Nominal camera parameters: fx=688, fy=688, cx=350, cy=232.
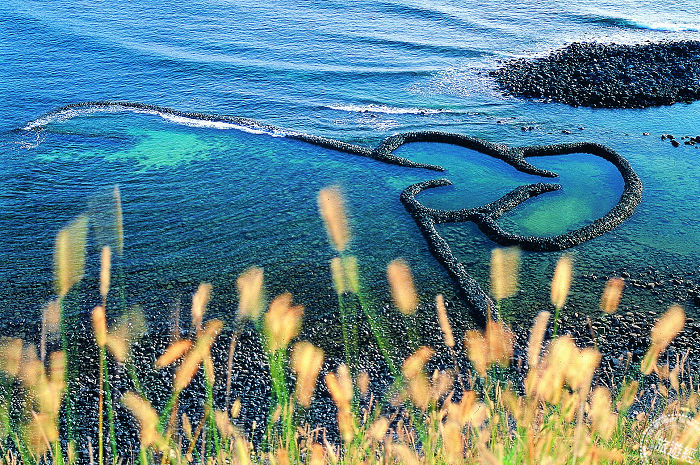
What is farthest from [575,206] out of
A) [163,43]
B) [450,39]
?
[163,43]

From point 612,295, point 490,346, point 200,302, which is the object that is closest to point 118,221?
point 200,302

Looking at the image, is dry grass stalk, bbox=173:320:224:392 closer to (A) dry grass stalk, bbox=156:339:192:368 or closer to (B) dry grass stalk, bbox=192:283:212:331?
(A) dry grass stalk, bbox=156:339:192:368

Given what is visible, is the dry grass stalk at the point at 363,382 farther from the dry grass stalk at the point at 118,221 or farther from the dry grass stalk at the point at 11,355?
the dry grass stalk at the point at 118,221

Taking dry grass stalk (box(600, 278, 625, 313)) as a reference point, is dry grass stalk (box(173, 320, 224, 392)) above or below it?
below

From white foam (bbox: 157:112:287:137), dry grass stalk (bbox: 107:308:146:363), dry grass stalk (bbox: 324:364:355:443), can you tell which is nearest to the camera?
dry grass stalk (bbox: 324:364:355:443)

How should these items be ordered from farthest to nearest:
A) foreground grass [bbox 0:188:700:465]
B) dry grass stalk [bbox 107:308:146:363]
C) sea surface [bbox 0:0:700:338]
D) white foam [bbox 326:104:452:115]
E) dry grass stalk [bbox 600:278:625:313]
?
white foam [bbox 326:104:452:115] → sea surface [bbox 0:0:700:338] → dry grass stalk [bbox 600:278:625:313] → dry grass stalk [bbox 107:308:146:363] → foreground grass [bbox 0:188:700:465]

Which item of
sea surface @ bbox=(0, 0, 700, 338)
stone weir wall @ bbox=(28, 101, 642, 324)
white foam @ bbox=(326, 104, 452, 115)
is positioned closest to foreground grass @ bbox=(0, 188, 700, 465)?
sea surface @ bbox=(0, 0, 700, 338)

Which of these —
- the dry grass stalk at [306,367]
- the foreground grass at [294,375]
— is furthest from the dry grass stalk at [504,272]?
the dry grass stalk at [306,367]
